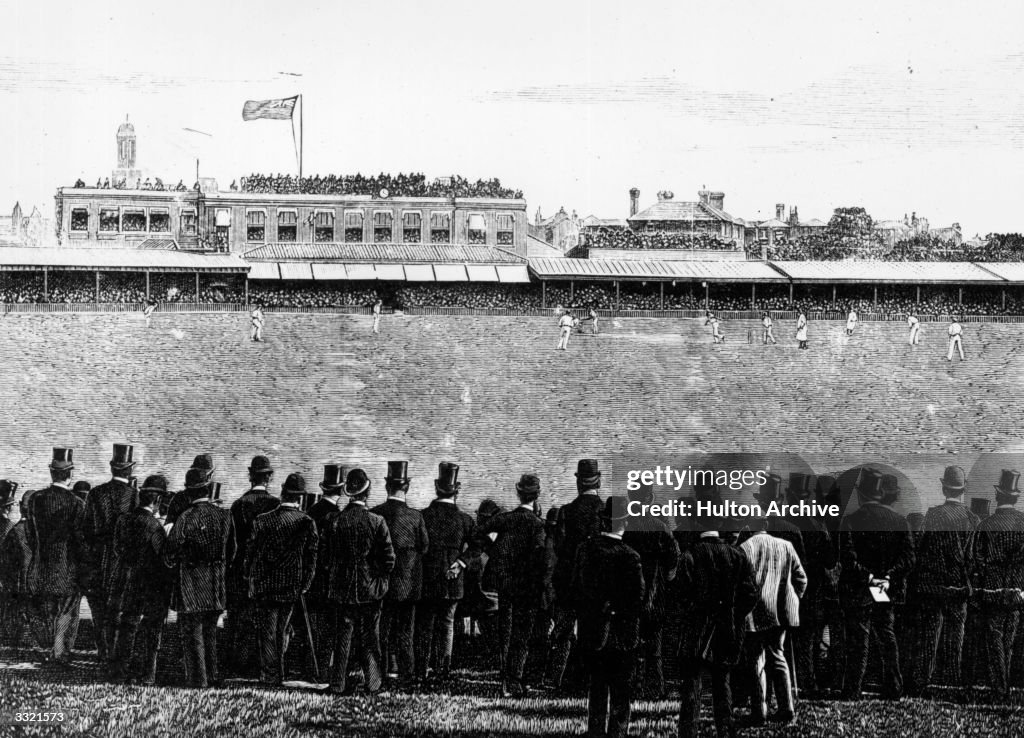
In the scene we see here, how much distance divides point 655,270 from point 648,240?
45.7 inches

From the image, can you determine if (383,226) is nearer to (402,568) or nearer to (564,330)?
(564,330)

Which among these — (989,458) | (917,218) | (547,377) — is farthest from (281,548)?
(917,218)

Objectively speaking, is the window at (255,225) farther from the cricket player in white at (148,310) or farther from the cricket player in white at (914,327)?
the cricket player in white at (914,327)

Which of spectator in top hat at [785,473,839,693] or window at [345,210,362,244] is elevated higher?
window at [345,210,362,244]

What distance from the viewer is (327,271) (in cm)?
1314

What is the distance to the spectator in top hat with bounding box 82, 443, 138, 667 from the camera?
8148mm

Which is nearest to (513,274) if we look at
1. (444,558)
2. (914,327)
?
(914,327)

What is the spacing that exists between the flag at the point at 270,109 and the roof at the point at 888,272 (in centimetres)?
728

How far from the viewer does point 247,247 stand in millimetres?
12805

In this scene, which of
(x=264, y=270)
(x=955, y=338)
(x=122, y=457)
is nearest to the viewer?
(x=122, y=457)

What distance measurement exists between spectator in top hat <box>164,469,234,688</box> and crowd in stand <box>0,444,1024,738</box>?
14 mm

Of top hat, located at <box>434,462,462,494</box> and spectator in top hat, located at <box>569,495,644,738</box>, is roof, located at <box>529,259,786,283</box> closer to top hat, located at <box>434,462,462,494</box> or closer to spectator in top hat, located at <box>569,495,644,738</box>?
top hat, located at <box>434,462,462,494</box>

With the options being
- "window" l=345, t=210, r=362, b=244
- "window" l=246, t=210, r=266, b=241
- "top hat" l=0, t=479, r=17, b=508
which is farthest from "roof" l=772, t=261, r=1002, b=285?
"top hat" l=0, t=479, r=17, b=508

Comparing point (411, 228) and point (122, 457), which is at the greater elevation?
point (411, 228)
